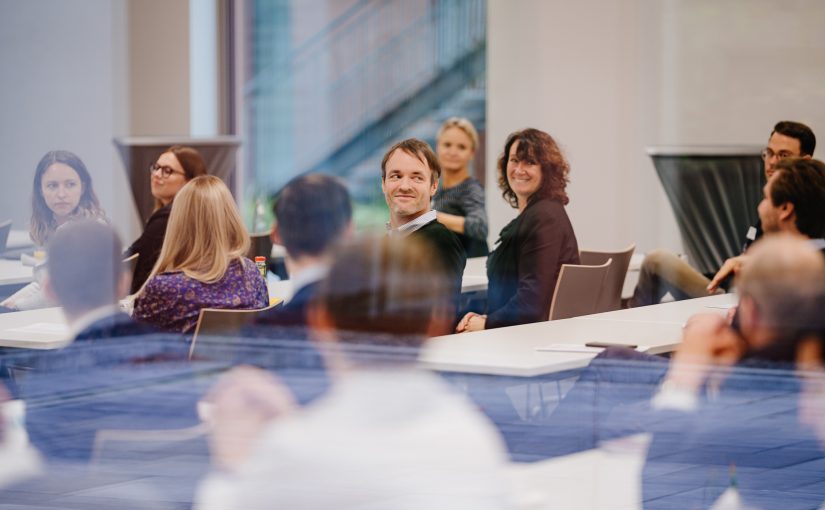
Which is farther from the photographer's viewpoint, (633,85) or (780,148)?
(633,85)

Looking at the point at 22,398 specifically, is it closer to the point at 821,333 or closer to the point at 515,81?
the point at 821,333

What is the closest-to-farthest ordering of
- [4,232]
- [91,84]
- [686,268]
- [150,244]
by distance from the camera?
[150,244], [4,232], [686,268], [91,84]

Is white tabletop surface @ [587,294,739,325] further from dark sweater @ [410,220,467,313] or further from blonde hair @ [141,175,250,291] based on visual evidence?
blonde hair @ [141,175,250,291]

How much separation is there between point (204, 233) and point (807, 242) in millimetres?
1616

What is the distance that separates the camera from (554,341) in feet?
9.39

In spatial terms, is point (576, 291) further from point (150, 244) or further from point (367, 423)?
point (367, 423)

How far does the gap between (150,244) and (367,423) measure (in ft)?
7.63

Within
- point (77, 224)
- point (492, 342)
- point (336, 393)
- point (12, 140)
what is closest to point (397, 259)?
point (336, 393)

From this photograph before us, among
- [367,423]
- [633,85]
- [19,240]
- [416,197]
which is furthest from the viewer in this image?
[633,85]

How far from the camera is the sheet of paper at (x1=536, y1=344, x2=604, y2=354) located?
2701mm

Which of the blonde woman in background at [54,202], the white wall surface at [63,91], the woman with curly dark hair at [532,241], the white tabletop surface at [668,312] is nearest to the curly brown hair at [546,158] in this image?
the woman with curly dark hair at [532,241]

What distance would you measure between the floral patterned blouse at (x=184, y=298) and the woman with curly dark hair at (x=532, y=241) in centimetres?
81

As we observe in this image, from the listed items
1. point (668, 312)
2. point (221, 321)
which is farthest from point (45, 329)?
point (668, 312)

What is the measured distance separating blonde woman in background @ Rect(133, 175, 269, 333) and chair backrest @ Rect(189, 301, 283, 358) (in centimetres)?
7
